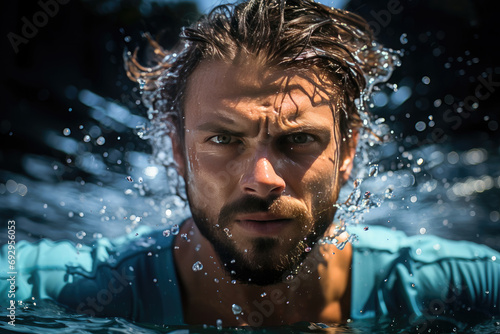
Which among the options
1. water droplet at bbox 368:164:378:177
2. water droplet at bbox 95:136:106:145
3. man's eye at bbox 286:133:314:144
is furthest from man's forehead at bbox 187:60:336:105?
water droplet at bbox 95:136:106:145

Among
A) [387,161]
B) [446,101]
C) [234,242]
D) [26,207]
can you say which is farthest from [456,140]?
[26,207]

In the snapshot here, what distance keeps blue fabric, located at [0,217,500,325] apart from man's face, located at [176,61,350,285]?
33 cm

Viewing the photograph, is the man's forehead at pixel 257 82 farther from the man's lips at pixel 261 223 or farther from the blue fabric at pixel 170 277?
the blue fabric at pixel 170 277

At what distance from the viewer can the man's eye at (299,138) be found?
2.15 meters

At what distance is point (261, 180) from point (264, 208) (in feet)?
0.38

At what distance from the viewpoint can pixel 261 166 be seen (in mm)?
2021

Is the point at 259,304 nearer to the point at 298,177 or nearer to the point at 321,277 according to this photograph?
the point at 321,277

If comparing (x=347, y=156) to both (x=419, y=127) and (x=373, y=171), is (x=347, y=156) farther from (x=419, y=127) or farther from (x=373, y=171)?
(x=419, y=127)

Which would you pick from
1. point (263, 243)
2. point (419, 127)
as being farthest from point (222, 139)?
point (419, 127)

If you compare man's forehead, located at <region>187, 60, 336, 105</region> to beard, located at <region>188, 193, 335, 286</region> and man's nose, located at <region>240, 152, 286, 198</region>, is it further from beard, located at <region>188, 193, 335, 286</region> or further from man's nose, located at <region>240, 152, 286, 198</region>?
beard, located at <region>188, 193, 335, 286</region>

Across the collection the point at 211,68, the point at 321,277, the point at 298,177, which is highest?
the point at 211,68

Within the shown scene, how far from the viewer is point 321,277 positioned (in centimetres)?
236

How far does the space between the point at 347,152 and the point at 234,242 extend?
0.84 metres

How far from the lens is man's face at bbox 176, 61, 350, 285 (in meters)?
2.04
